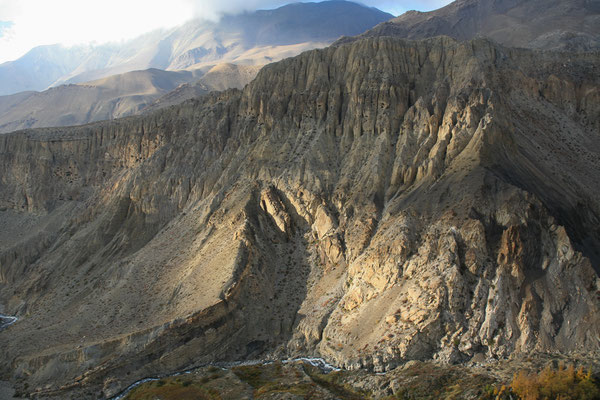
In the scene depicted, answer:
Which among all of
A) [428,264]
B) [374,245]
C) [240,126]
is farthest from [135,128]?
[428,264]

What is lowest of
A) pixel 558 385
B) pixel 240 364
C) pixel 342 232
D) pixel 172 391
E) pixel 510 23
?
pixel 240 364

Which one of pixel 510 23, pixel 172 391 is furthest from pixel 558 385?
pixel 510 23

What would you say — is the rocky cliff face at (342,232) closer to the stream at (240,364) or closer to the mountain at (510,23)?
the stream at (240,364)

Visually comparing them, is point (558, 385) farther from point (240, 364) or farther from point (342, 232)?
point (240, 364)

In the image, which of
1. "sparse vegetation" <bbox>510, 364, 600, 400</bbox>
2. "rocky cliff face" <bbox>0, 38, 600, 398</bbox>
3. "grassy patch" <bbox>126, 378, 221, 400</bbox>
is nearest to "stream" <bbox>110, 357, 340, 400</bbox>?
"rocky cliff face" <bbox>0, 38, 600, 398</bbox>

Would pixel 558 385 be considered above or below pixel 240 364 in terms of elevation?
above

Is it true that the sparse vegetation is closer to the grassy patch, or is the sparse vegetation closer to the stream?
the stream
